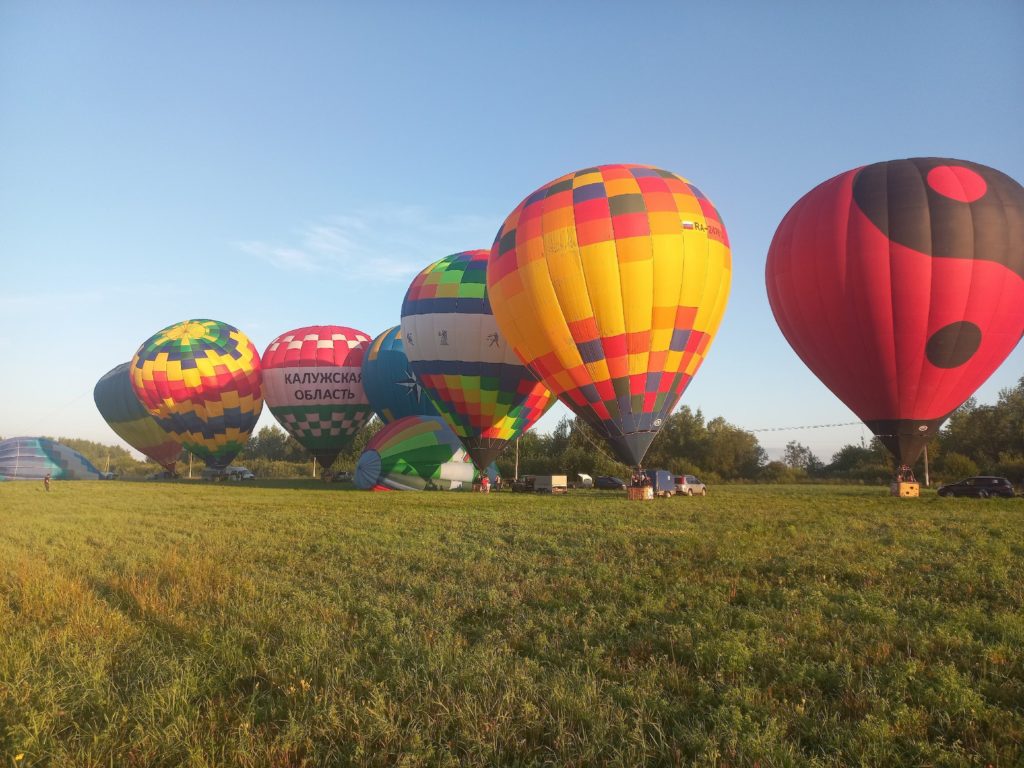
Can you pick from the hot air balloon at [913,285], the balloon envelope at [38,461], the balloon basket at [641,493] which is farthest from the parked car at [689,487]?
the balloon envelope at [38,461]

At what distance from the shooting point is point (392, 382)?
32.3 metres

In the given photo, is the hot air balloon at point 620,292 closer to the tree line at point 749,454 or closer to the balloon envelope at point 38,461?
the tree line at point 749,454

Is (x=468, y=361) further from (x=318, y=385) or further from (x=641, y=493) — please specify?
(x=318, y=385)

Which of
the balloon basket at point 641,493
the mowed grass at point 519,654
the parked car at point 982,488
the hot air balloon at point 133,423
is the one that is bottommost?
the mowed grass at point 519,654

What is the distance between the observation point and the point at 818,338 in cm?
1897

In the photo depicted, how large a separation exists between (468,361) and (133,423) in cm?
3217

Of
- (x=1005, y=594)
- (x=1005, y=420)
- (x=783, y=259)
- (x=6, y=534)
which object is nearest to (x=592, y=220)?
(x=783, y=259)

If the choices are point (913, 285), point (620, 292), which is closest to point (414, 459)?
point (620, 292)

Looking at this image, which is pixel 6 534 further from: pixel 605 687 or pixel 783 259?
pixel 783 259

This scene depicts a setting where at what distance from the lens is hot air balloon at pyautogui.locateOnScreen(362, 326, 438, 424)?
3203 centimetres

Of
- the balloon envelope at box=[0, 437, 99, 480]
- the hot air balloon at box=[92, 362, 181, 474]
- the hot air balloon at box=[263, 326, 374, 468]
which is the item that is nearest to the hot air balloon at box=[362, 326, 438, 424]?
the hot air balloon at box=[263, 326, 374, 468]

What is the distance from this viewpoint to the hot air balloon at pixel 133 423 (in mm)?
44094

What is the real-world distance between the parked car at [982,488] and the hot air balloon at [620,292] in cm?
1082

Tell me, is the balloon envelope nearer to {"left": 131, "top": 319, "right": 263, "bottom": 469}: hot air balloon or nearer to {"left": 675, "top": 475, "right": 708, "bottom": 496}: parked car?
{"left": 131, "top": 319, "right": 263, "bottom": 469}: hot air balloon
